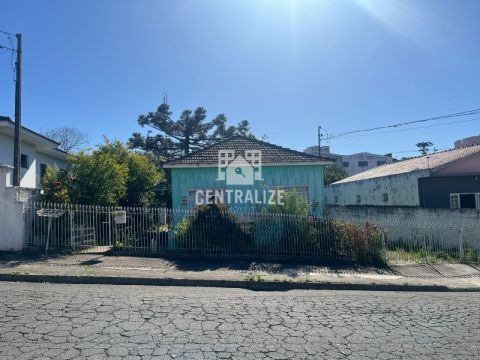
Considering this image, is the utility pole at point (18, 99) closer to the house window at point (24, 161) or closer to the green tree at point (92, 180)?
the green tree at point (92, 180)

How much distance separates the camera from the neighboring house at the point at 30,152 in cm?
1413

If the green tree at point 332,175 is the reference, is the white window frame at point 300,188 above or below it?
below

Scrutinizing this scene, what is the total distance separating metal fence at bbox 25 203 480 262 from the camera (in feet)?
34.3

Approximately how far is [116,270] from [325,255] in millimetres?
6101

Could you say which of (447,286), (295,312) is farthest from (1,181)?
(447,286)

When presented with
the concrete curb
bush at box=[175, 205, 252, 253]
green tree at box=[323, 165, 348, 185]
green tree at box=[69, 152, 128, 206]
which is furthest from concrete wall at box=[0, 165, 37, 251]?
green tree at box=[323, 165, 348, 185]

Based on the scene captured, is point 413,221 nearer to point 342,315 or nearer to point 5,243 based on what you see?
point 342,315

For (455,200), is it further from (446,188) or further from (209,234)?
(209,234)

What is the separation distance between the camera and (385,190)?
21094 mm

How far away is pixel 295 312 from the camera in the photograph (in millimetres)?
5684

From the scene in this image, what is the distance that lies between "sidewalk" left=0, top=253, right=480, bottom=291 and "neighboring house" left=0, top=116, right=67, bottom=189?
5.51 metres

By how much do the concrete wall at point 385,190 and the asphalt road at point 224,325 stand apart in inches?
476

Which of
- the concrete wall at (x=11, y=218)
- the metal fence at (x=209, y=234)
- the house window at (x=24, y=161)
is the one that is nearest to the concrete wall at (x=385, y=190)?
the metal fence at (x=209, y=234)

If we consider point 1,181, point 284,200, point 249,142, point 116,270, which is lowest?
point 116,270
